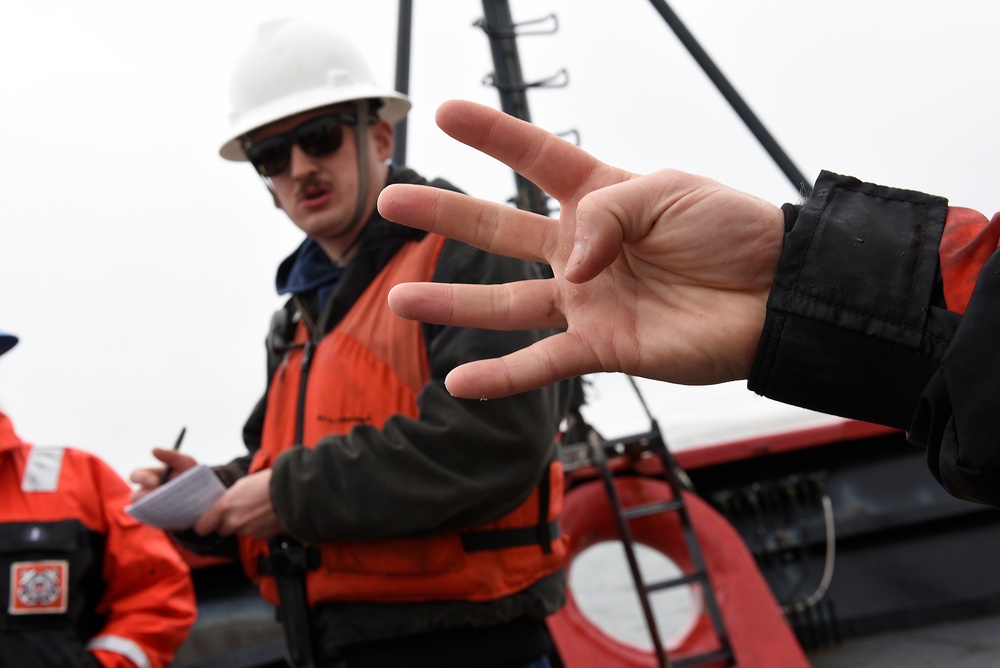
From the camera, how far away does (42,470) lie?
2.72 m

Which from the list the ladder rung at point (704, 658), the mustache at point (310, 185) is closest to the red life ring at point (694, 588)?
the ladder rung at point (704, 658)

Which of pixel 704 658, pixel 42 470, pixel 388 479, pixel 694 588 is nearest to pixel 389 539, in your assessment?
pixel 388 479

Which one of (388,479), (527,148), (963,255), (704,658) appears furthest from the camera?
(704,658)

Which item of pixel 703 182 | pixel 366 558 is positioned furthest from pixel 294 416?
pixel 703 182

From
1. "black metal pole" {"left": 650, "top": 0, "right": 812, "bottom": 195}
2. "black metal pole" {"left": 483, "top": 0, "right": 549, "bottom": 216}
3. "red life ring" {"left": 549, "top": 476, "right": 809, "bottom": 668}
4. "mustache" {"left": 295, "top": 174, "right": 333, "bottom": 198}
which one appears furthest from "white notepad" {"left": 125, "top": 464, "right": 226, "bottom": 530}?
"black metal pole" {"left": 650, "top": 0, "right": 812, "bottom": 195}

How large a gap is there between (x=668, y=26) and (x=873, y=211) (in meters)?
5.10

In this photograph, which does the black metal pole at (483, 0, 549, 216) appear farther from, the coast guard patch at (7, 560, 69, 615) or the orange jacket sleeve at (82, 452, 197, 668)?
the coast guard patch at (7, 560, 69, 615)

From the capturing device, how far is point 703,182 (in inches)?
43.5

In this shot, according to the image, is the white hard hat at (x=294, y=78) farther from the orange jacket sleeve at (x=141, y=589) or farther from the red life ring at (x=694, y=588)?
the red life ring at (x=694, y=588)

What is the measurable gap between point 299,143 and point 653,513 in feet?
6.87

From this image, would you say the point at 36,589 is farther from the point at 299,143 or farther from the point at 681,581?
the point at 681,581

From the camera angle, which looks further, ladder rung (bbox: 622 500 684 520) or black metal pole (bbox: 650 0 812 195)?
black metal pole (bbox: 650 0 812 195)

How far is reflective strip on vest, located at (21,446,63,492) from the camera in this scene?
269 cm

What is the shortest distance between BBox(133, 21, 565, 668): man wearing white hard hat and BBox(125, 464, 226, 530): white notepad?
4 centimetres
